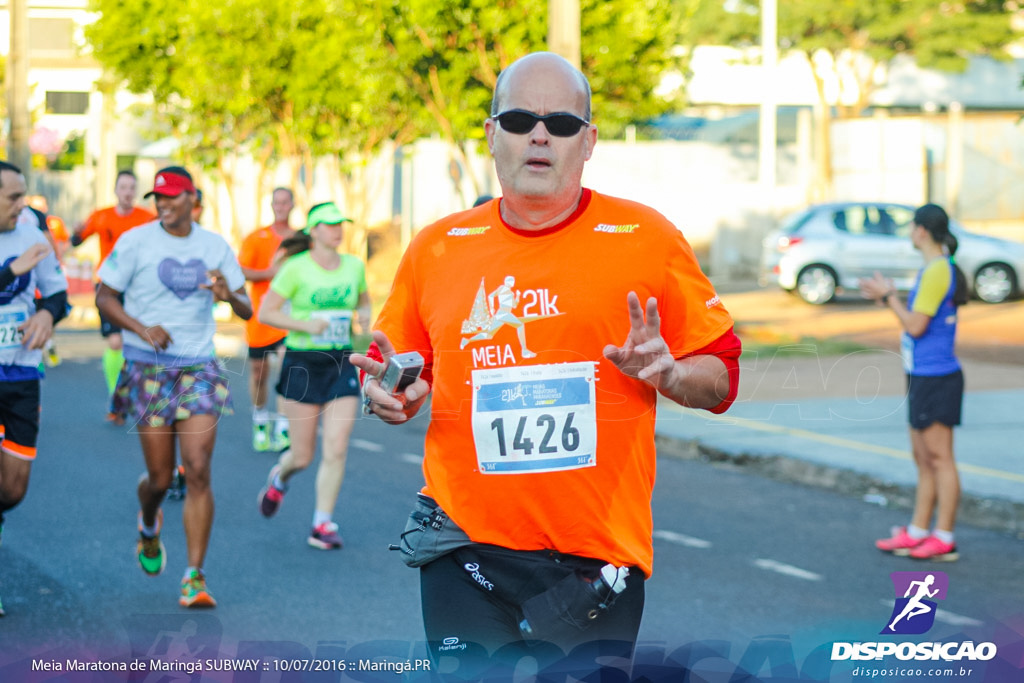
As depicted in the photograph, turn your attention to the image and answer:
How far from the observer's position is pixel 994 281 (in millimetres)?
22938

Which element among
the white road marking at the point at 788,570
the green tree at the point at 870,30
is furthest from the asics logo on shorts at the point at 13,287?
the green tree at the point at 870,30

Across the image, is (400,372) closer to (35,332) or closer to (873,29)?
(35,332)

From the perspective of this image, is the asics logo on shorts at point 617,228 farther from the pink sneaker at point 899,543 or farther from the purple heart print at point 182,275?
the pink sneaker at point 899,543

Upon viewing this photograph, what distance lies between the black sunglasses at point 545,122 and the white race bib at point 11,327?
384 centimetres

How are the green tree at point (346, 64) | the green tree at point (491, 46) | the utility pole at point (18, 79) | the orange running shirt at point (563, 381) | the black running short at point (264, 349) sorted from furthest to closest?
1. the utility pole at point (18, 79)
2. the green tree at point (346, 64)
3. the green tree at point (491, 46)
4. the black running short at point (264, 349)
5. the orange running shirt at point (563, 381)

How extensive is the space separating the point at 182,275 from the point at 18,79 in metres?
16.2

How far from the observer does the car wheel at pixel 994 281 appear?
22.9m

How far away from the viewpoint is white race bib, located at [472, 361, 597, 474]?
3346mm

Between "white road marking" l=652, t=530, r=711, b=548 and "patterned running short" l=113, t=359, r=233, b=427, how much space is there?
275 cm

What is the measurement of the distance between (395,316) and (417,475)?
652 centimetres

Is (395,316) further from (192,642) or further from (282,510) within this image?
(282,510)

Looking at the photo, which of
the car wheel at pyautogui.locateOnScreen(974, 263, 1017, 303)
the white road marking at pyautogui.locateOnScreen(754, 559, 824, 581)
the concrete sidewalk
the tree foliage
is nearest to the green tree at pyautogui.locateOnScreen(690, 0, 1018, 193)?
the tree foliage

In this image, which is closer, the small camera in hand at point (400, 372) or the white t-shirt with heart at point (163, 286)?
the small camera in hand at point (400, 372)

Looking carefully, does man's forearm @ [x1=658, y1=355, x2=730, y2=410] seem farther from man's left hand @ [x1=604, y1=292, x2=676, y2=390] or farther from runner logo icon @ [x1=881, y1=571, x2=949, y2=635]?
runner logo icon @ [x1=881, y1=571, x2=949, y2=635]
